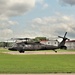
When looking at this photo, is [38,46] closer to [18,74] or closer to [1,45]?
[18,74]

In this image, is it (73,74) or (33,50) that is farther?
(33,50)

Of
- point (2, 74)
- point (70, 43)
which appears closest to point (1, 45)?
point (70, 43)

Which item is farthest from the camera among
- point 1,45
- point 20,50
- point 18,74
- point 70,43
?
point 1,45

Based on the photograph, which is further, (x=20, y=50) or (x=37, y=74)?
(x=20, y=50)

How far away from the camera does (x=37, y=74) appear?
16812 millimetres

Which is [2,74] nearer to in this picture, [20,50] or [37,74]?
[37,74]

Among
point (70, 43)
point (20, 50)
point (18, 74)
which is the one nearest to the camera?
point (18, 74)

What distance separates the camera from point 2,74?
55.3ft

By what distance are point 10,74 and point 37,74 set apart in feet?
5.36

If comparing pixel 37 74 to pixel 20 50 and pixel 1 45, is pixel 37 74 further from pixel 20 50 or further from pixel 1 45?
pixel 1 45

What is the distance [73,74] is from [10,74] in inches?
150

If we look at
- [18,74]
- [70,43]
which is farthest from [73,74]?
[70,43]

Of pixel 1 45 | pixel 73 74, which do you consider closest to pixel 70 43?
pixel 1 45

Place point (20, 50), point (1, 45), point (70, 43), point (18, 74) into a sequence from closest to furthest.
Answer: point (18, 74), point (20, 50), point (70, 43), point (1, 45)
